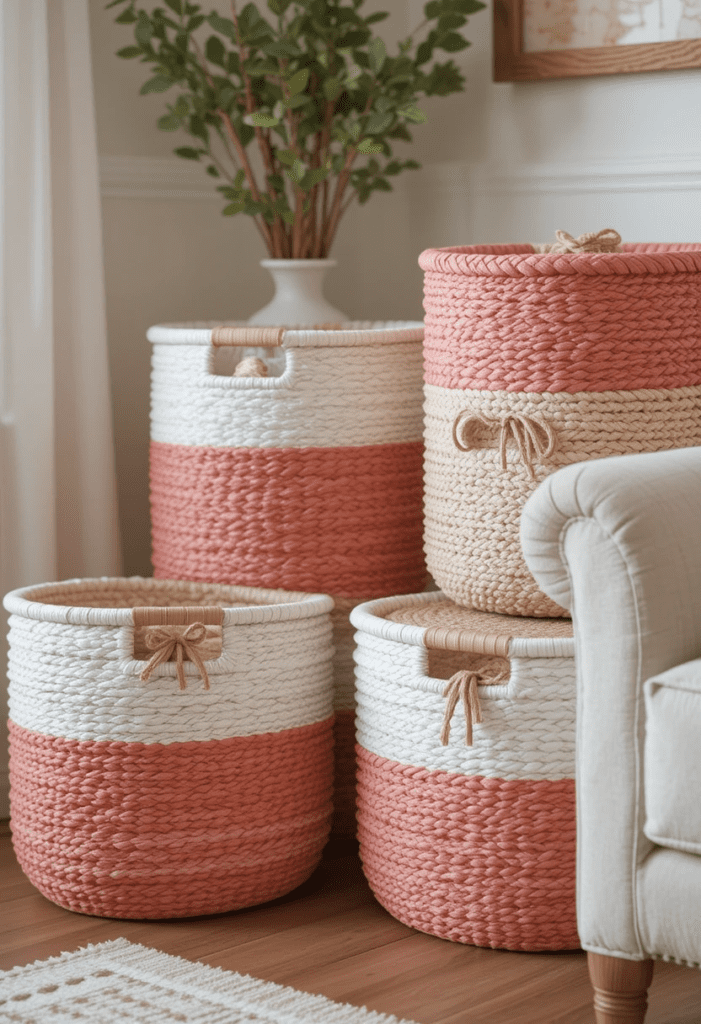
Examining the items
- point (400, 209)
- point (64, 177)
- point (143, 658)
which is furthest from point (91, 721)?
point (400, 209)

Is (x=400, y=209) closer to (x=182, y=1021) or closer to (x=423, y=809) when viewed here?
(x=423, y=809)

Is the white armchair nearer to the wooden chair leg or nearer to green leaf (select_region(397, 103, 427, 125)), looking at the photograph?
the wooden chair leg

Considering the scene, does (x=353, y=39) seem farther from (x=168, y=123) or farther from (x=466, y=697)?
(x=466, y=697)

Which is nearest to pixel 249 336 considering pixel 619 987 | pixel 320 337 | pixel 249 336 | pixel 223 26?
pixel 249 336

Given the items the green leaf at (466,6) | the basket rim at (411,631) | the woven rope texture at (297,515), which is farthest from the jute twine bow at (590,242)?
the green leaf at (466,6)

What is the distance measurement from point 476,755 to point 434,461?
41 cm

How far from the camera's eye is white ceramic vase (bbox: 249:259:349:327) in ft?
7.27

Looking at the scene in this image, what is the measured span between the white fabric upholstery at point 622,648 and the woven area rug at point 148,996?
12.1 inches

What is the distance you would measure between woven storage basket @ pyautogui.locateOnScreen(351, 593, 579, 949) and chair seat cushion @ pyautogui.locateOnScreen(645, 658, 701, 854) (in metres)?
0.34

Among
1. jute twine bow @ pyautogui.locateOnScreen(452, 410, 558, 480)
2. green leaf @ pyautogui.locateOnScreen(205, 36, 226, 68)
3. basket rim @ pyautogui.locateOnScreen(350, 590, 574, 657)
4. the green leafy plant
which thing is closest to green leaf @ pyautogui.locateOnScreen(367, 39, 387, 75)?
the green leafy plant

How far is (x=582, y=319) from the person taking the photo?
1.62 m

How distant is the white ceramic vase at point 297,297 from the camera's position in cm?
221

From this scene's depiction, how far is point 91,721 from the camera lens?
171cm

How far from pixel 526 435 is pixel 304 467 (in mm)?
390
